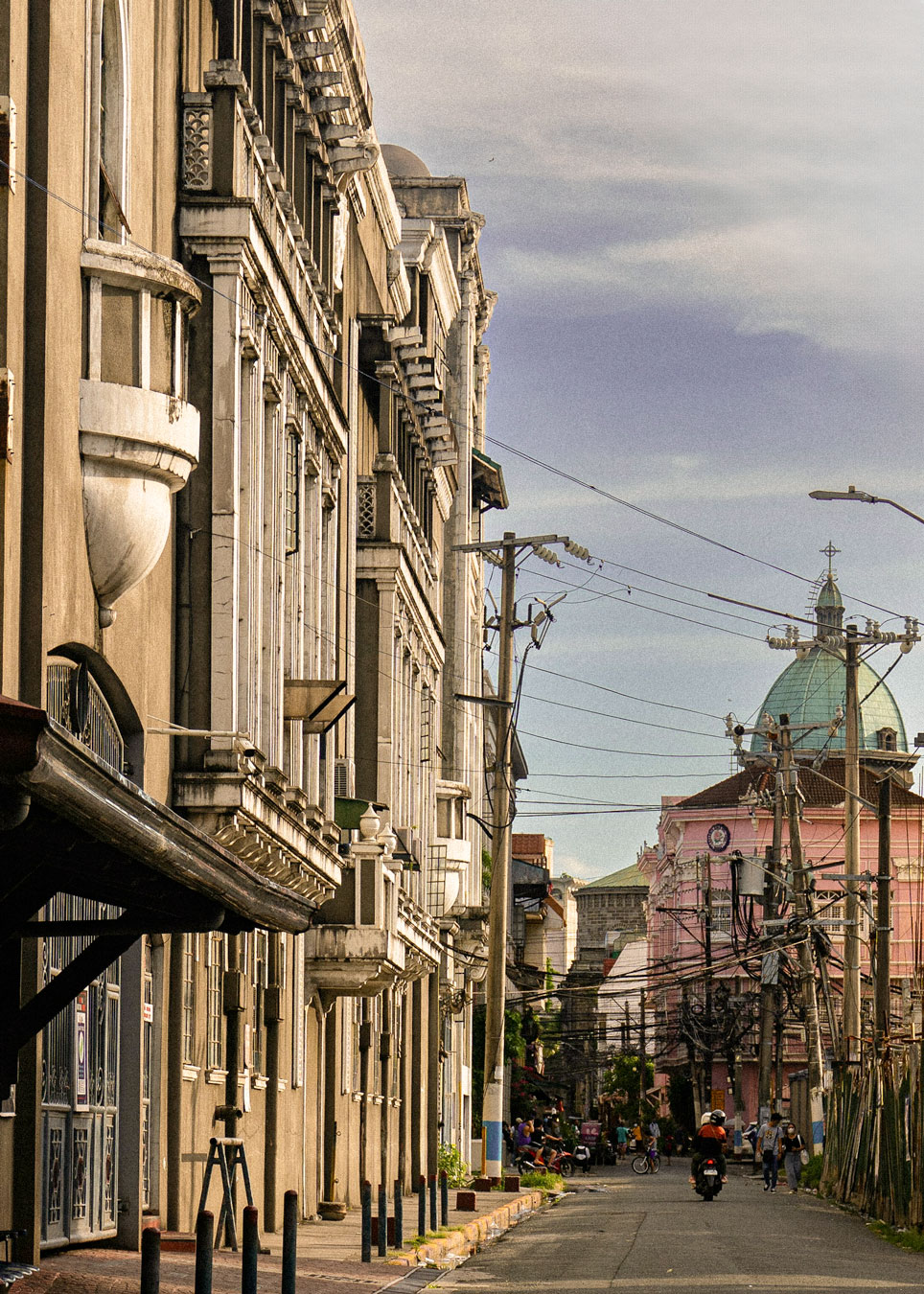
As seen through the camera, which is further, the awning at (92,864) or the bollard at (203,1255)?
the bollard at (203,1255)

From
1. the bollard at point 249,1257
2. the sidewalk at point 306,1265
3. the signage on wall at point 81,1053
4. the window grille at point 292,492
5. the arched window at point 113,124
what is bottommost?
the sidewalk at point 306,1265

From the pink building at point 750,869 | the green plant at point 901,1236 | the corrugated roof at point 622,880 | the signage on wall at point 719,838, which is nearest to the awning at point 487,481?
the pink building at point 750,869

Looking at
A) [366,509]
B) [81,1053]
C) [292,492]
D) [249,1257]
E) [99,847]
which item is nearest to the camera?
[99,847]

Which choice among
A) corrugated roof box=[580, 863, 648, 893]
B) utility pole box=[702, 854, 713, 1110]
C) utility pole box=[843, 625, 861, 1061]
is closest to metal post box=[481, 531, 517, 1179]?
utility pole box=[843, 625, 861, 1061]

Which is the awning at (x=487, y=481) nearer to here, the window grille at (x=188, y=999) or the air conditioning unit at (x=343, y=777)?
the air conditioning unit at (x=343, y=777)

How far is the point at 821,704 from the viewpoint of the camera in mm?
123875

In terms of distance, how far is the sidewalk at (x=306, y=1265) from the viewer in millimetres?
13633

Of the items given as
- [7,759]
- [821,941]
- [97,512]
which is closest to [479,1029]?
[821,941]

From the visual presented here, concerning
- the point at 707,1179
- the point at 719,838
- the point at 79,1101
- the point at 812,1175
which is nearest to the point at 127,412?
the point at 79,1101

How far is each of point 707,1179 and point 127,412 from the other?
26.7 metres

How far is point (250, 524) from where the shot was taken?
20.3m

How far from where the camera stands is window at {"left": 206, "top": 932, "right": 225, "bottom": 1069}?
20.3 meters

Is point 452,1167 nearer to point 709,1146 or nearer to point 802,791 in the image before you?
point 709,1146

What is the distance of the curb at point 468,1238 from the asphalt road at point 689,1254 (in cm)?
26
